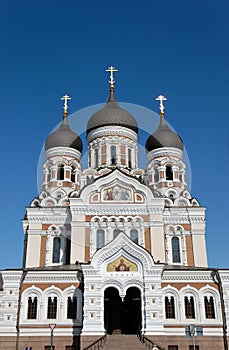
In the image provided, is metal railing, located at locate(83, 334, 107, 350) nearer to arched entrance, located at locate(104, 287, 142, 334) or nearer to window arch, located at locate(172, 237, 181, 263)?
arched entrance, located at locate(104, 287, 142, 334)

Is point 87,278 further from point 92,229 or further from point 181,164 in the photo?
point 181,164

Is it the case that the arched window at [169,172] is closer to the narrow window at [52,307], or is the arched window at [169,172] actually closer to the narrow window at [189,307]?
the narrow window at [189,307]

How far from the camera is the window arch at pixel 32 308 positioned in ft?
80.5

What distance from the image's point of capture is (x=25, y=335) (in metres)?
24.0

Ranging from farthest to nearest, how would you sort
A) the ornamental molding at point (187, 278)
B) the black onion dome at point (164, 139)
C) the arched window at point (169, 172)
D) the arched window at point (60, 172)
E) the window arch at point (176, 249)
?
the black onion dome at point (164, 139)
the arched window at point (169, 172)
the arched window at point (60, 172)
the window arch at point (176, 249)
the ornamental molding at point (187, 278)

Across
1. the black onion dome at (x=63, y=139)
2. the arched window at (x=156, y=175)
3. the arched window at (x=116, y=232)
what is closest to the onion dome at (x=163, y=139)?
the arched window at (x=156, y=175)

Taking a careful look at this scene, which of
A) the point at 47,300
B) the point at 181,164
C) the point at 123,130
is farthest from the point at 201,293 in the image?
the point at 123,130

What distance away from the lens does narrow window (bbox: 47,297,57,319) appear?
24.6 metres

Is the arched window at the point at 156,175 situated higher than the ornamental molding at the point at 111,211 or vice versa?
the arched window at the point at 156,175

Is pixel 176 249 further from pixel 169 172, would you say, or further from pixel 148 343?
pixel 148 343

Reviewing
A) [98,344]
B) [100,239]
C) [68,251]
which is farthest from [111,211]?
[98,344]

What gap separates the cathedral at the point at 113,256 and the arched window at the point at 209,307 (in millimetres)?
55

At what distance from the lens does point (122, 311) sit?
2614 cm

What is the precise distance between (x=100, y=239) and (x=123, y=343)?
26.7ft
